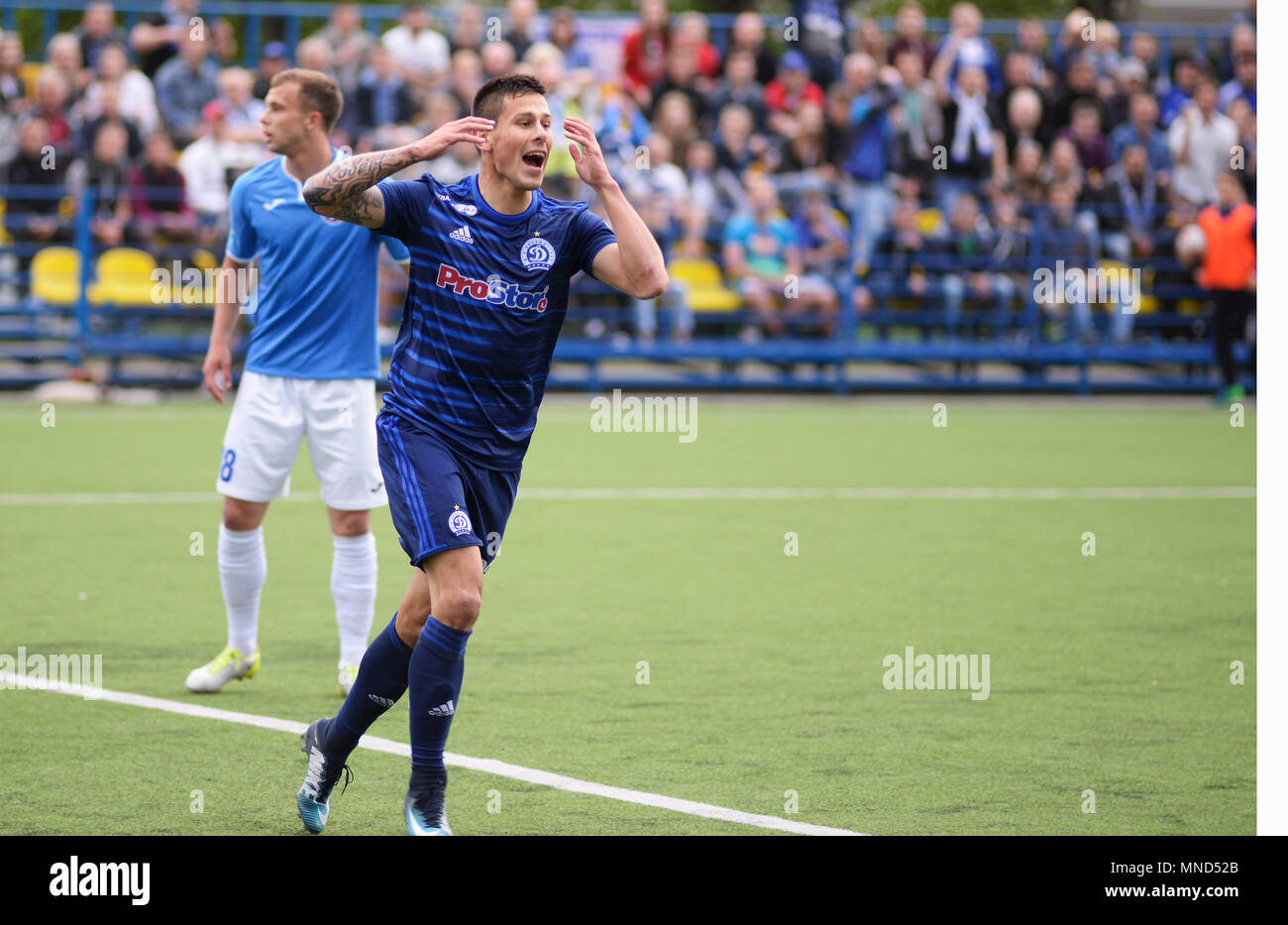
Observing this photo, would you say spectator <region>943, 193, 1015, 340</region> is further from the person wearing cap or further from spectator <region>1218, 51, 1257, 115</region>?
spectator <region>1218, 51, 1257, 115</region>

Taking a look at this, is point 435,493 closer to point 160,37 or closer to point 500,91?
point 500,91

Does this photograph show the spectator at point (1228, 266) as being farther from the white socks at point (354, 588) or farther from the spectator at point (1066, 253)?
the white socks at point (354, 588)

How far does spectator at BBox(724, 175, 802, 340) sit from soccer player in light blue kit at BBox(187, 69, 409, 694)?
1376 centimetres

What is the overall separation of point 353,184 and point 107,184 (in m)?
15.2

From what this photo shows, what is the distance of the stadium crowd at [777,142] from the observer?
19.4 meters

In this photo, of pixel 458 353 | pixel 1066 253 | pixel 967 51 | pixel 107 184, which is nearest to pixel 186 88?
pixel 107 184

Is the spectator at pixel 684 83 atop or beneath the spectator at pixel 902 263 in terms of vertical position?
atop

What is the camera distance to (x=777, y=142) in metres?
21.7

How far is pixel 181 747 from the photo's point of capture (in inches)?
249

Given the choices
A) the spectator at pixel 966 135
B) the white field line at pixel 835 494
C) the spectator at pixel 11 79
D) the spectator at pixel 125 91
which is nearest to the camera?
the white field line at pixel 835 494

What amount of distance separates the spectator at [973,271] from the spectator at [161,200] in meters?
9.23

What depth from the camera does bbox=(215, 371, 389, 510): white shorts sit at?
7.14 metres

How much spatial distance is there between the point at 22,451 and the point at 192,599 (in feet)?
20.5

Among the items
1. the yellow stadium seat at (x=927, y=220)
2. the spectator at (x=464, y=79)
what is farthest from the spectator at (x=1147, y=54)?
the spectator at (x=464, y=79)
